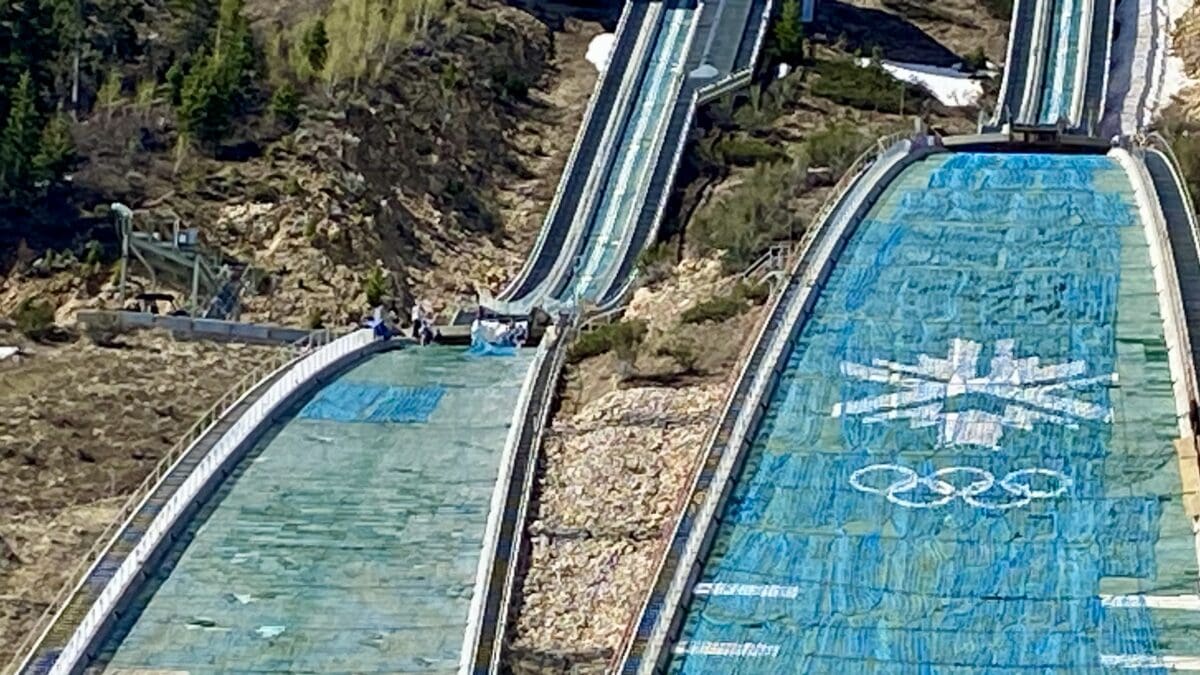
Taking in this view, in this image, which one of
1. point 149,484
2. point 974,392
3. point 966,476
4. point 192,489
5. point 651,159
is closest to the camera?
point 966,476

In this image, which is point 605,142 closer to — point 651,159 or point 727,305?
point 651,159

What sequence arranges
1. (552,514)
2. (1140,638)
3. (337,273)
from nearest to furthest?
(1140,638)
(552,514)
(337,273)

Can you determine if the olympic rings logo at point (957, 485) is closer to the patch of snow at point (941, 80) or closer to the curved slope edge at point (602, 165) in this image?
the curved slope edge at point (602, 165)

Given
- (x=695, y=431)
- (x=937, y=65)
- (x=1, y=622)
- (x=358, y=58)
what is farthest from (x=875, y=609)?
(x=937, y=65)

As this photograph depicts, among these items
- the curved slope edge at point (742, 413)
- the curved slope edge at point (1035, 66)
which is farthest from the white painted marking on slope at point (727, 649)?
the curved slope edge at point (1035, 66)

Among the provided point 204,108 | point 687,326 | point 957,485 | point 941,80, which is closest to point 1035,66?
point 941,80

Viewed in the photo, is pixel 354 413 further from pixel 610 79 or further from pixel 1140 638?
pixel 610 79

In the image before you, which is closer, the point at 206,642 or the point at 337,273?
the point at 206,642
